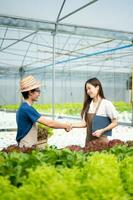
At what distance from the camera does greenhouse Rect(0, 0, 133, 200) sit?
4.82 ft

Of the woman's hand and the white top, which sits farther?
the white top

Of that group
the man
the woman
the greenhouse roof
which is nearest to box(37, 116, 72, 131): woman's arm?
the man

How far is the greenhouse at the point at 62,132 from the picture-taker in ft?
4.82

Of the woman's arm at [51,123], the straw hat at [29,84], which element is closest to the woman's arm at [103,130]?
the woman's arm at [51,123]

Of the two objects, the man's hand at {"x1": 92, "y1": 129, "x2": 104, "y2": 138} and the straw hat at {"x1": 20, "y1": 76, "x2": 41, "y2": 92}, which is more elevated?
the straw hat at {"x1": 20, "y1": 76, "x2": 41, "y2": 92}

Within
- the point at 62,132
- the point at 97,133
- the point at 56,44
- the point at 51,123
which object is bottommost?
the point at 62,132

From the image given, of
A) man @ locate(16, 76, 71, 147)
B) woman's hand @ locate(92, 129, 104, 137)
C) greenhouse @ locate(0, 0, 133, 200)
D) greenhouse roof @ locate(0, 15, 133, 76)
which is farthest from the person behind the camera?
greenhouse roof @ locate(0, 15, 133, 76)

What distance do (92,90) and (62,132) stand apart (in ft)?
21.0

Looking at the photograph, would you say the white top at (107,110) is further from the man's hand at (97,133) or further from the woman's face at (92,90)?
the man's hand at (97,133)

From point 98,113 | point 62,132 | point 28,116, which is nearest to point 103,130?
point 98,113

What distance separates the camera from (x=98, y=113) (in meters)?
3.64

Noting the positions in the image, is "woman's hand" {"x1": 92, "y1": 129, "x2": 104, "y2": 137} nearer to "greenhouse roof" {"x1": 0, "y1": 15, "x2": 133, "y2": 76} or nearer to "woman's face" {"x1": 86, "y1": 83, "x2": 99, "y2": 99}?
"woman's face" {"x1": 86, "y1": 83, "x2": 99, "y2": 99}

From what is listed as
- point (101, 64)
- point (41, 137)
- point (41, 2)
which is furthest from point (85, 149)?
point (101, 64)

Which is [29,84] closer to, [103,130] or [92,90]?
[92,90]
